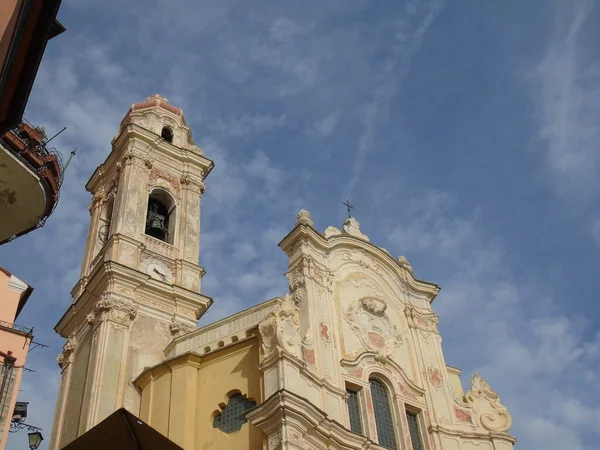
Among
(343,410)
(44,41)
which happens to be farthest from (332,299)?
(44,41)

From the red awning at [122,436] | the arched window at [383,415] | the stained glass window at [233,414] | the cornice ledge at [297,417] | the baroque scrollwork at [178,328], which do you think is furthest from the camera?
the baroque scrollwork at [178,328]

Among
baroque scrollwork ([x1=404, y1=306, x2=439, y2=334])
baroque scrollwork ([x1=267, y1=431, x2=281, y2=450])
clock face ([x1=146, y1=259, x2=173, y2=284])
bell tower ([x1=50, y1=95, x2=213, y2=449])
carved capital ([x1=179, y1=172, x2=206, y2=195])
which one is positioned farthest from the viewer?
carved capital ([x1=179, y1=172, x2=206, y2=195])

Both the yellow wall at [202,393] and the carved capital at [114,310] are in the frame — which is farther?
the carved capital at [114,310]

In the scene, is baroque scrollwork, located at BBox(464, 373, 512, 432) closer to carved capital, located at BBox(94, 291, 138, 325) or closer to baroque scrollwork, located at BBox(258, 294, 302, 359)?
baroque scrollwork, located at BBox(258, 294, 302, 359)

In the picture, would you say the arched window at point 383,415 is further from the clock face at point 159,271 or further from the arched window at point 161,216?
the arched window at point 161,216

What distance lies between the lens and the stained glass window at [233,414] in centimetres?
1795

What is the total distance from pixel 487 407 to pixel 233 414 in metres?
8.02

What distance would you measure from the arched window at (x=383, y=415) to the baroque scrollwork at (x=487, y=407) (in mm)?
2935

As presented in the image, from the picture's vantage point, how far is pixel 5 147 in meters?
11.2

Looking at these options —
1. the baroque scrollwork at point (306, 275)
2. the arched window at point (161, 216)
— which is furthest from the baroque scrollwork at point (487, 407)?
the arched window at point (161, 216)

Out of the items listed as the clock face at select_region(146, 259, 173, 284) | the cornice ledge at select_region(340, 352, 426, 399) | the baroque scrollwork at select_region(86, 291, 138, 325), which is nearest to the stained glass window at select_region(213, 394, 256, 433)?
the cornice ledge at select_region(340, 352, 426, 399)

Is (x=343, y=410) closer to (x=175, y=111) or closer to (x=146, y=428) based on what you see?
(x=146, y=428)

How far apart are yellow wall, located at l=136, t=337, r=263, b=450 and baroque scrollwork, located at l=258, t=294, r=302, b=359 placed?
0.68m

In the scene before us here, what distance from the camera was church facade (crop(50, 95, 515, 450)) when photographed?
711 inches
